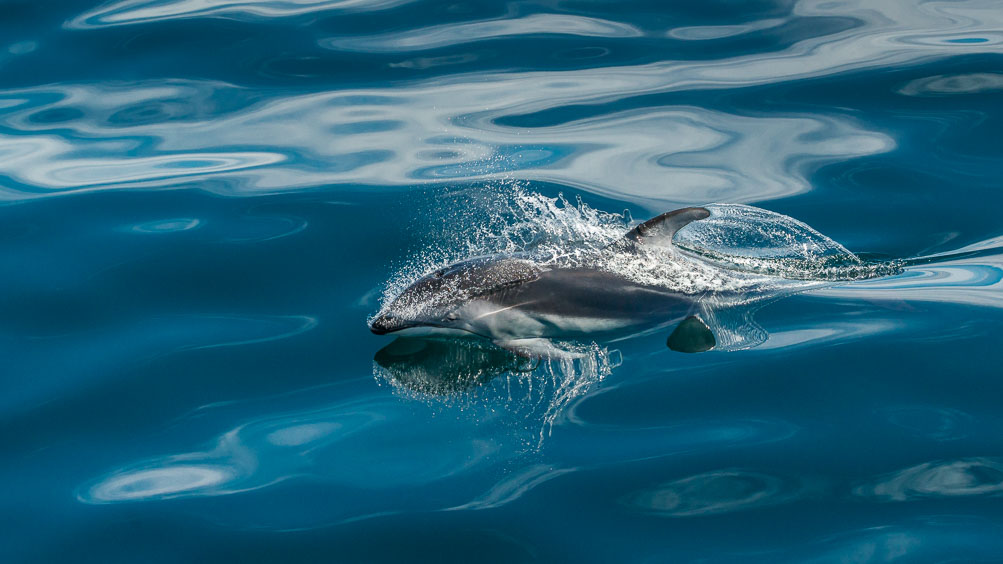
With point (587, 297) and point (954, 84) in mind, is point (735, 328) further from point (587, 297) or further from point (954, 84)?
point (954, 84)

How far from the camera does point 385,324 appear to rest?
4.82 meters

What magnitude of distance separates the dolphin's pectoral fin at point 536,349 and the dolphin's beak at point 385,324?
1.72ft

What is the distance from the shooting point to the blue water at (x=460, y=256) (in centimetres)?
375

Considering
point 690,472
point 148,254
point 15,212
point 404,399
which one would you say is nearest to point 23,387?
point 148,254

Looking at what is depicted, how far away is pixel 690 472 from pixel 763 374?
90 cm

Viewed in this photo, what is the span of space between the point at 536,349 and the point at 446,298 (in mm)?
531

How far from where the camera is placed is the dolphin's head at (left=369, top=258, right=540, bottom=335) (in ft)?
15.8

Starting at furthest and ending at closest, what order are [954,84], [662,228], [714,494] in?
[954,84], [662,228], [714,494]

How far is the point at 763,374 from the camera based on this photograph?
179 inches

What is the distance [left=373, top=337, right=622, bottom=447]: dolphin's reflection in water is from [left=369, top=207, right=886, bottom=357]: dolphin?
0.08 m

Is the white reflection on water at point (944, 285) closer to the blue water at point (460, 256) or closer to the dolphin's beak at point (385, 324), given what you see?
the blue water at point (460, 256)

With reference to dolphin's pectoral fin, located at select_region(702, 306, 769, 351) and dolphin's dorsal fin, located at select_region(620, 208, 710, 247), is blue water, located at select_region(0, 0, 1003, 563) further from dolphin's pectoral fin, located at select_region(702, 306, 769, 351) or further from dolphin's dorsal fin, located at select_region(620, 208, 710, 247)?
dolphin's dorsal fin, located at select_region(620, 208, 710, 247)

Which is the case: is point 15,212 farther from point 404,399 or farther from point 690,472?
point 690,472

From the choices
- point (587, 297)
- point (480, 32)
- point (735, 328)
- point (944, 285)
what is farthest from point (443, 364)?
point (480, 32)
